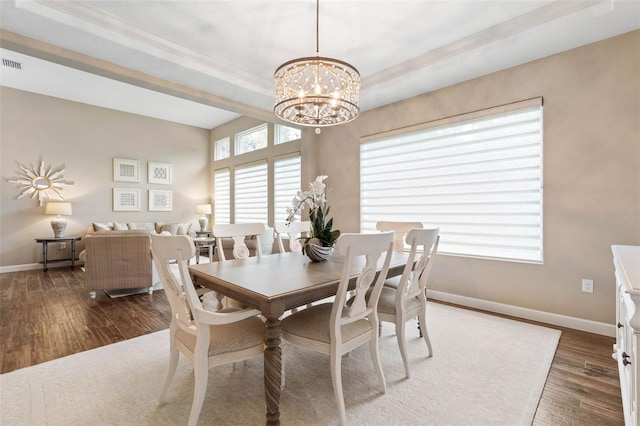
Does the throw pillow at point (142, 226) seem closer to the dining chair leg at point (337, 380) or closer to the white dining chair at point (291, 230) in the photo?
the white dining chair at point (291, 230)

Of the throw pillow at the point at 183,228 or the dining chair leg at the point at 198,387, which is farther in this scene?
the throw pillow at the point at 183,228

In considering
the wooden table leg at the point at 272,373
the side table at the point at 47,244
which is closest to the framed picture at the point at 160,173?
the side table at the point at 47,244

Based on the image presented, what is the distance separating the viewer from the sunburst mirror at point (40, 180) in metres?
A: 5.41

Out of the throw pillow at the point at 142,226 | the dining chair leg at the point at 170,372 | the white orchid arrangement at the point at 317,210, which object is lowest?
the dining chair leg at the point at 170,372

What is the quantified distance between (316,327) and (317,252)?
0.64 m

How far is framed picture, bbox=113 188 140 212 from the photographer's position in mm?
6414

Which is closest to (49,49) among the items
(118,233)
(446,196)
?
(118,233)

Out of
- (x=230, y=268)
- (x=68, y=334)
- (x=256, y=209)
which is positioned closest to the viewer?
(x=230, y=268)

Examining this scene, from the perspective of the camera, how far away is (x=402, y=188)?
3.96 m

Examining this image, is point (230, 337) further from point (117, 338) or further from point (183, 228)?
point (183, 228)

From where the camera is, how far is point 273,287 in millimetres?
1511

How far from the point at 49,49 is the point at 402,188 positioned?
3.97 m

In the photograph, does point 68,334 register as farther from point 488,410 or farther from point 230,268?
point 488,410

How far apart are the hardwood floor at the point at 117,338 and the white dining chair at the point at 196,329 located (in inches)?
57.9
